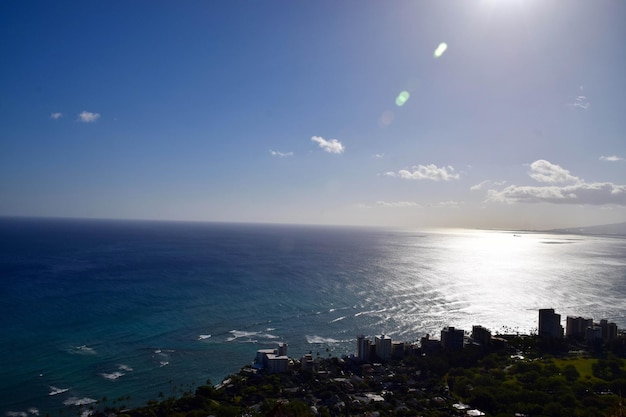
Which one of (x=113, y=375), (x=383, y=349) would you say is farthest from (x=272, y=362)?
(x=113, y=375)

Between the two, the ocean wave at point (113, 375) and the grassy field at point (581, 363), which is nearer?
the grassy field at point (581, 363)

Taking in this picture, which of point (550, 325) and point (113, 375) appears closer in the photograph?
point (113, 375)

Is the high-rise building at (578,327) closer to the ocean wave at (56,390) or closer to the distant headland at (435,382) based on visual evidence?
the distant headland at (435,382)

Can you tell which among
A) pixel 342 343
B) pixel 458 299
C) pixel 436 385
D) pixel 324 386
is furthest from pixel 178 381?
pixel 458 299

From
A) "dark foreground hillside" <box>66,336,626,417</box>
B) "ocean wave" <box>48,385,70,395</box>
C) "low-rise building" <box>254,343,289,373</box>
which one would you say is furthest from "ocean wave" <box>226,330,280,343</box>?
"ocean wave" <box>48,385,70,395</box>

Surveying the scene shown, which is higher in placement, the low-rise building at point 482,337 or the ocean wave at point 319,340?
the low-rise building at point 482,337

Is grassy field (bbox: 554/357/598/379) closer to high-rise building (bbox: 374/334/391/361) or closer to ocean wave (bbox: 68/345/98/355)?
high-rise building (bbox: 374/334/391/361)

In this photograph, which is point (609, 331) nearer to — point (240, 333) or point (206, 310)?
point (240, 333)

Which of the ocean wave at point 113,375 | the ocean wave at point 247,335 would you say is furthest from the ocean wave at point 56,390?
the ocean wave at point 247,335
